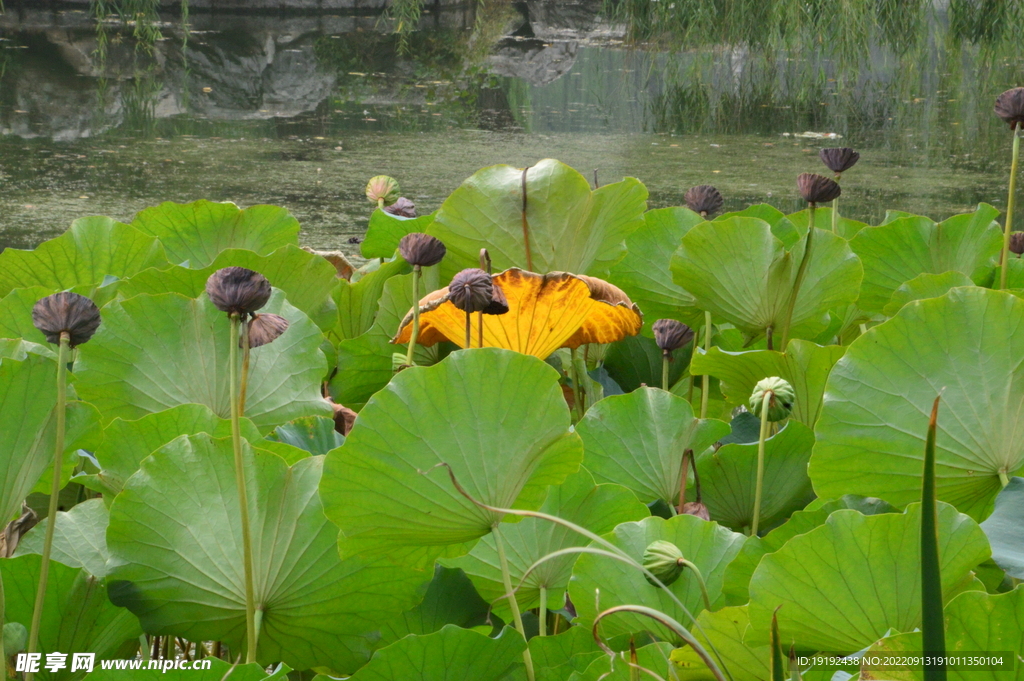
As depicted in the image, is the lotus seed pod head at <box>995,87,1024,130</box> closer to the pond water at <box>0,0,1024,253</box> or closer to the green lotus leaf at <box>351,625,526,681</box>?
the green lotus leaf at <box>351,625,526,681</box>

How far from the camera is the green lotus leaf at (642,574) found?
40cm

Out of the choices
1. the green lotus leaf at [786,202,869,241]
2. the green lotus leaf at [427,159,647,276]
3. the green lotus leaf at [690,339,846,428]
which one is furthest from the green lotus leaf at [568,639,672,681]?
the green lotus leaf at [786,202,869,241]

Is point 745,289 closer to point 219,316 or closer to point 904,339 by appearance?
point 904,339

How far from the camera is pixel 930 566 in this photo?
25cm

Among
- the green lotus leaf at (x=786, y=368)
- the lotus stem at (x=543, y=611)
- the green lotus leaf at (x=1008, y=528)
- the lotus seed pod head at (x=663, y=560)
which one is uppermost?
the green lotus leaf at (x=786, y=368)

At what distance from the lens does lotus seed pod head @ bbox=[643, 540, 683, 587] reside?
1.27 feet

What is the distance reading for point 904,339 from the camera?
0.43 m

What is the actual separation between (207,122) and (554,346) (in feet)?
14.8

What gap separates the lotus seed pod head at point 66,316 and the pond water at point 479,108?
2.13 metres

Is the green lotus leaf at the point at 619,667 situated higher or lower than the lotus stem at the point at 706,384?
lower

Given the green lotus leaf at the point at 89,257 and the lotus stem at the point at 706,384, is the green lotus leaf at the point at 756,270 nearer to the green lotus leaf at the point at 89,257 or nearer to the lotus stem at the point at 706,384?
the lotus stem at the point at 706,384

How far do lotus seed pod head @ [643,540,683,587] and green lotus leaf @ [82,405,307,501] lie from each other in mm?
170

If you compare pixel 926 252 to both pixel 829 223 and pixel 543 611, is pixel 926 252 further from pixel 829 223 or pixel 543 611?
pixel 543 611

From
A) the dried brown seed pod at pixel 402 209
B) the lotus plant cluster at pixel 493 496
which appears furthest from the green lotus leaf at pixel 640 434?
the dried brown seed pod at pixel 402 209
